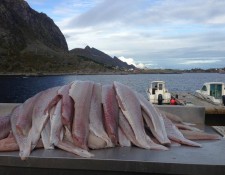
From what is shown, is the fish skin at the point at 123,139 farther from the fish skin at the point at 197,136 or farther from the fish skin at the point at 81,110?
the fish skin at the point at 197,136

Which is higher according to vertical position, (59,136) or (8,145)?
(59,136)

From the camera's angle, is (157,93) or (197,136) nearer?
(197,136)

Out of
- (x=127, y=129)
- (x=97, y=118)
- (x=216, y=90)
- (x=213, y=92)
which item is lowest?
(x=213, y=92)

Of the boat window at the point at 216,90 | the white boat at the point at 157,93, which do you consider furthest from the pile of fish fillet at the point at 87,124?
the boat window at the point at 216,90

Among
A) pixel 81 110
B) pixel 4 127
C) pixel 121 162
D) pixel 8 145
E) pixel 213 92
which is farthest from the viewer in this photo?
pixel 213 92

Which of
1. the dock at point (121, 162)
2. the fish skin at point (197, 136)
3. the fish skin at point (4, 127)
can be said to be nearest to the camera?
the dock at point (121, 162)

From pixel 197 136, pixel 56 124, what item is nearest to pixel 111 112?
pixel 56 124

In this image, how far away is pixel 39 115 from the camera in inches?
201

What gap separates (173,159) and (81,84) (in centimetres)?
182

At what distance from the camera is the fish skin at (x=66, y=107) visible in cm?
494

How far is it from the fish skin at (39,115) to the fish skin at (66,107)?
87 millimetres

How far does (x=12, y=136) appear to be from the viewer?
16.6 ft

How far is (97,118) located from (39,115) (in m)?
0.71

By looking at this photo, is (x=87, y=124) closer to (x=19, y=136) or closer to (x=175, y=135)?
(x=19, y=136)
